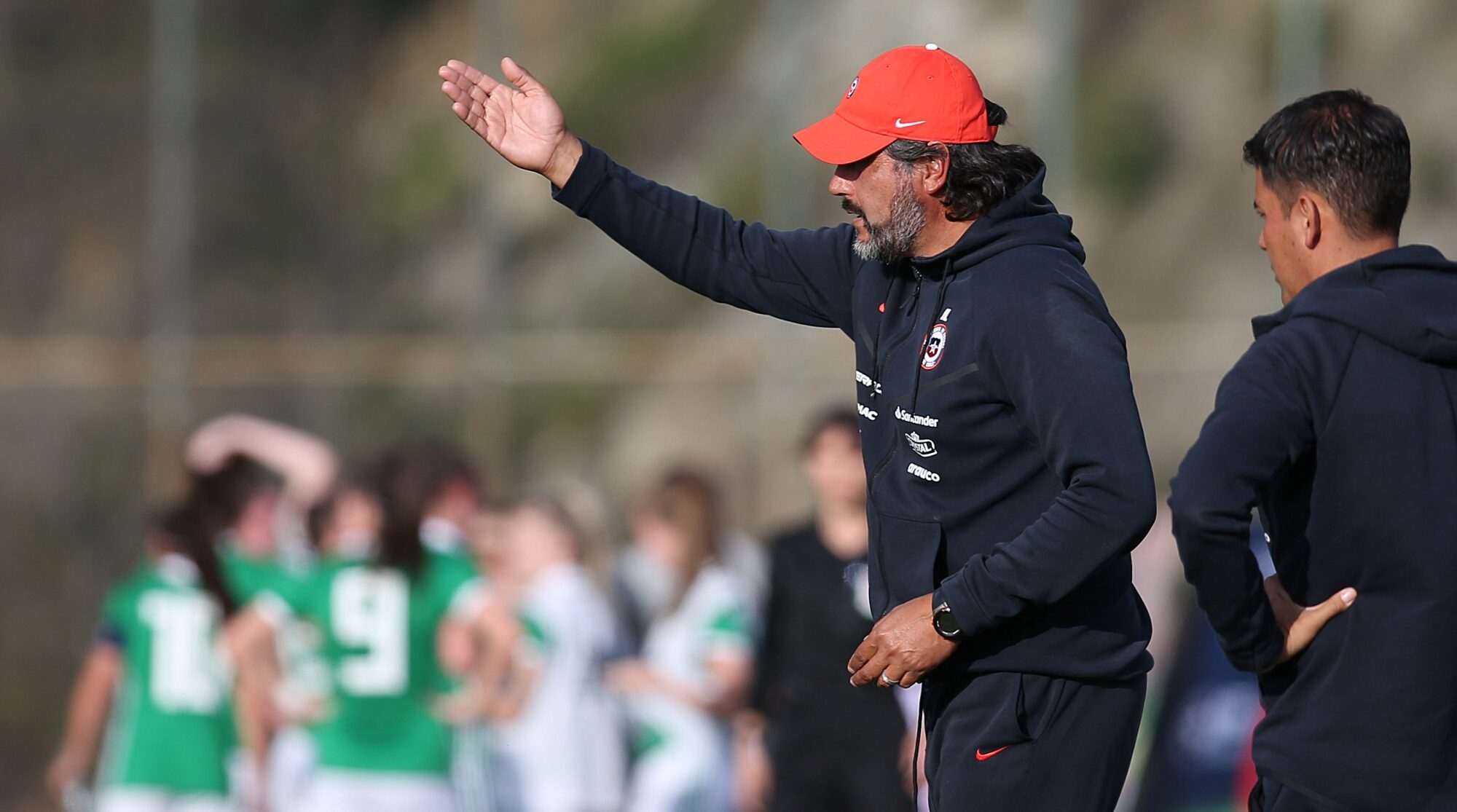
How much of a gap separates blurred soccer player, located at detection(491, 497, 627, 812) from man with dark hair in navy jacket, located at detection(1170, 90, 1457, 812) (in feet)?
20.2

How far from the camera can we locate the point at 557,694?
9.34 metres

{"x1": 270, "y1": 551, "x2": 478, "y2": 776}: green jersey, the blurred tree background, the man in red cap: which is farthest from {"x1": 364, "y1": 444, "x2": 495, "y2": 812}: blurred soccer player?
the man in red cap

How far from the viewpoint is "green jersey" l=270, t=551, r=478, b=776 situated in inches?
311

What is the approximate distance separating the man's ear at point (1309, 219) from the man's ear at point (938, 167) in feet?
2.13

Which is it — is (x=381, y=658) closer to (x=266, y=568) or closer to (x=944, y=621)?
(x=266, y=568)

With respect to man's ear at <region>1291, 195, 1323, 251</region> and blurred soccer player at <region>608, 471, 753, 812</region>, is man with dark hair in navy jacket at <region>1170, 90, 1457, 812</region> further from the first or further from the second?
blurred soccer player at <region>608, 471, 753, 812</region>

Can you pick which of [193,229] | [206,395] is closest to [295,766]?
[206,395]

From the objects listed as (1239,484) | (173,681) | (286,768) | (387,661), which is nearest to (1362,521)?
(1239,484)

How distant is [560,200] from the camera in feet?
13.4

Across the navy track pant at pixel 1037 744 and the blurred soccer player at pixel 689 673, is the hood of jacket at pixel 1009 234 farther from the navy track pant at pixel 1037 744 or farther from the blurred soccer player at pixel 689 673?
the blurred soccer player at pixel 689 673

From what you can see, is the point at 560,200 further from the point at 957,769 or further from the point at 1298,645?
the point at 1298,645

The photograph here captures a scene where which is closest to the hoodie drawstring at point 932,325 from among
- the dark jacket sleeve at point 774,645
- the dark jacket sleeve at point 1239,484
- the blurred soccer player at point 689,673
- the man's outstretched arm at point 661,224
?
the man's outstretched arm at point 661,224

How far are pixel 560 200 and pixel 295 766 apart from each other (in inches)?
245

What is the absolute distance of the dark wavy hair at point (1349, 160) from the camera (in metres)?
3.34
